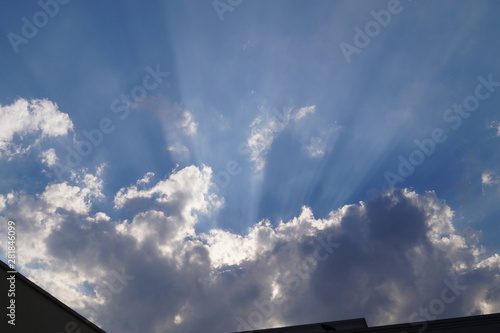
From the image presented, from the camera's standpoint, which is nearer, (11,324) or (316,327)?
(11,324)

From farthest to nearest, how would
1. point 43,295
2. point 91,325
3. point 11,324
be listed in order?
1. point 91,325
2. point 43,295
3. point 11,324

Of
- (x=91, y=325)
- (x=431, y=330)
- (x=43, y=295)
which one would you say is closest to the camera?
(x=431, y=330)

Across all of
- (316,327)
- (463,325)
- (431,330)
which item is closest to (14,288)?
(316,327)

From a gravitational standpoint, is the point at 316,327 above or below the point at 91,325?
below

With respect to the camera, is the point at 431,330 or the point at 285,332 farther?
the point at 285,332

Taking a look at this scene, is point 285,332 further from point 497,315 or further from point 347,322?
point 497,315

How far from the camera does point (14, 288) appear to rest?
12.1m

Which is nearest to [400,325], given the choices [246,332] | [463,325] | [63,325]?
[463,325]

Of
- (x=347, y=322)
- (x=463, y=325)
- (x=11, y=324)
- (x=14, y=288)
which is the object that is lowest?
(x=463, y=325)

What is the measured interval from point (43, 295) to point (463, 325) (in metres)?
19.0

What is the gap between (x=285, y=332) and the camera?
16656 millimetres

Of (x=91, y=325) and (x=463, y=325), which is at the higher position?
(x=91, y=325)

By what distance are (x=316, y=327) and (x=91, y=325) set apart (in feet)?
41.8

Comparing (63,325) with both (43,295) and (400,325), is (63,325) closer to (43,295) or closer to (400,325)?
(43,295)
